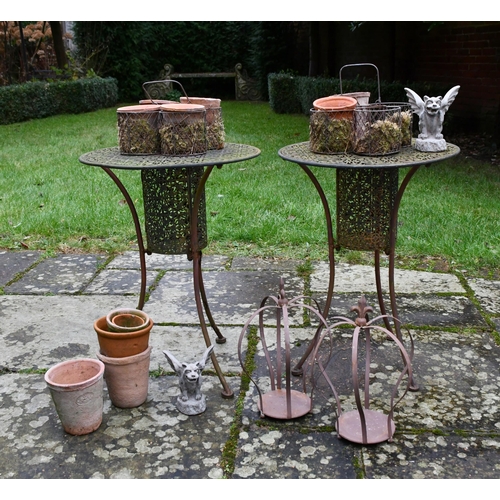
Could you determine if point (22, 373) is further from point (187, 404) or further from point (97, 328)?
point (187, 404)

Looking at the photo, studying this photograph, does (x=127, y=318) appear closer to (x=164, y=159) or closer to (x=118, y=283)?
(x=164, y=159)

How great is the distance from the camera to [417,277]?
12.6 feet

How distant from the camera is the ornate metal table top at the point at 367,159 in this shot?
2281 millimetres

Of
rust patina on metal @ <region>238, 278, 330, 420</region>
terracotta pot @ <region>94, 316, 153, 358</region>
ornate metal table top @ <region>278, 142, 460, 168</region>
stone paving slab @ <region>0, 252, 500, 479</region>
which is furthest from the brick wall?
terracotta pot @ <region>94, 316, 153, 358</region>

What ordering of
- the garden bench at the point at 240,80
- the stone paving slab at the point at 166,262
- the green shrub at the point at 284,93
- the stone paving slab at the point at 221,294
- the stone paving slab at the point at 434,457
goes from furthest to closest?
1. the garden bench at the point at 240,80
2. the green shrub at the point at 284,93
3. the stone paving slab at the point at 166,262
4. the stone paving slab at the point at 221,294
5. the stone paving slab at the point at 434,457

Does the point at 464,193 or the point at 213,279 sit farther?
the point at 464,193

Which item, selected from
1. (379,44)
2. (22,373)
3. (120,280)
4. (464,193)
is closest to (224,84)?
(379,44)

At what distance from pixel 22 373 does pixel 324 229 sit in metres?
2.61

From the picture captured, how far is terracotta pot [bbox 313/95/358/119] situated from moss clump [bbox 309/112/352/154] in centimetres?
2

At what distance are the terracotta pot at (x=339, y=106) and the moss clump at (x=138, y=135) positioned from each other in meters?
0.69

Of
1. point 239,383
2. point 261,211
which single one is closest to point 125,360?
point 239,383

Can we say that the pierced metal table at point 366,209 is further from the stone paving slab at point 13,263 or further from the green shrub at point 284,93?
the green shrub at point 284,93

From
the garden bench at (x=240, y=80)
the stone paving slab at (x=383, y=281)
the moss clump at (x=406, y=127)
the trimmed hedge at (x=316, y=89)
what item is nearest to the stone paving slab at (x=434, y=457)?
the moss clump at (x=406, y=127)
